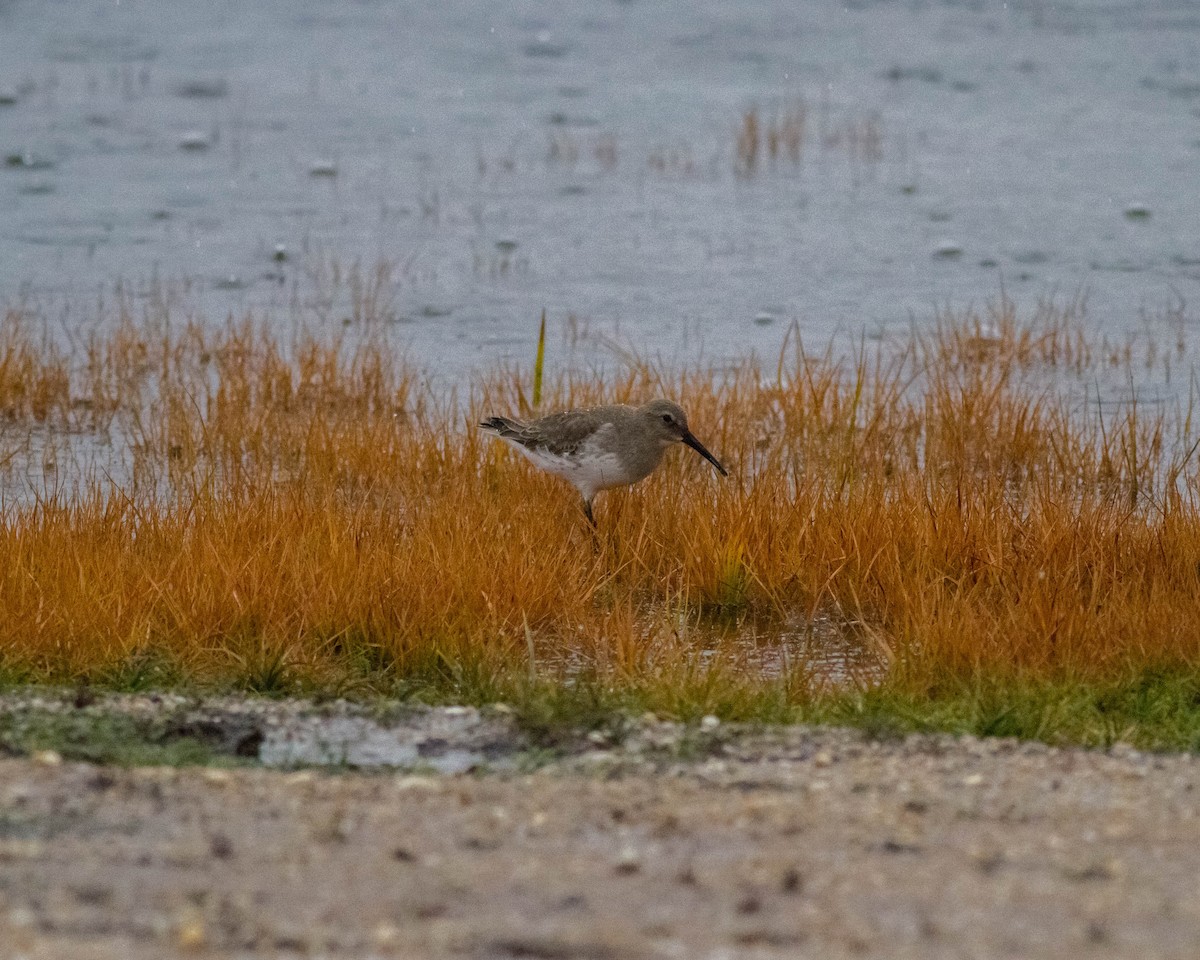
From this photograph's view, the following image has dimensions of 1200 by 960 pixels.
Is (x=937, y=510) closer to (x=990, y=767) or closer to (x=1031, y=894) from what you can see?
(x=990, y=767)

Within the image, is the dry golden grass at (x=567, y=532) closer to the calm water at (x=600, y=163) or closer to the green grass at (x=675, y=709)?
the green grass at (x=675, y=709)

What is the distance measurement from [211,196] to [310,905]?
15.1 meters

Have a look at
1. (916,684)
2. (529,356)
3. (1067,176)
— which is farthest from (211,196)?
(916,684)

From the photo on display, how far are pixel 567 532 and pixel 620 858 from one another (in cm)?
462

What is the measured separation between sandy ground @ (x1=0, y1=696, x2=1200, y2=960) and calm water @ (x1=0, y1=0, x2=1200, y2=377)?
804 centimetres

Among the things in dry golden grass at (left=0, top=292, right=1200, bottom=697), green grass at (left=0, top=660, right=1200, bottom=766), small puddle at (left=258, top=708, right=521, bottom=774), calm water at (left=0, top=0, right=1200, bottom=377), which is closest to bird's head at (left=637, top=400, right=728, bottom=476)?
dry golden grass at (left=0, top=292, right=1200, bottom=697)

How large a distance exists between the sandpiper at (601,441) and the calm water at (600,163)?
3.93 metres

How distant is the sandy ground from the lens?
4.42m

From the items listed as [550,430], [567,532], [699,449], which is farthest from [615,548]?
[699,449]

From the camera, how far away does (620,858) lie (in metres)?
4.98

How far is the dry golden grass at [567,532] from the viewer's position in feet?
24.3

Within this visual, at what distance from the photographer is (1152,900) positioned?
4.69 m

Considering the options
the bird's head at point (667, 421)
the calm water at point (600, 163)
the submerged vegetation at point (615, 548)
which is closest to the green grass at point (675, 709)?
the submerged vegetation at point (615, 548)

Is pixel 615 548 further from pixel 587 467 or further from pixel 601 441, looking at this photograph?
pixel 601 441
